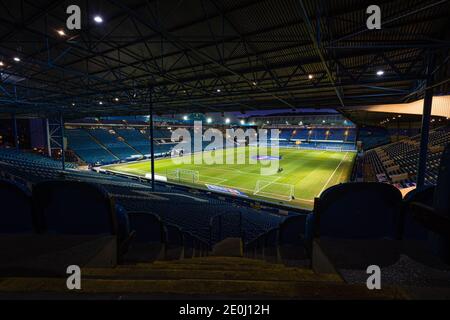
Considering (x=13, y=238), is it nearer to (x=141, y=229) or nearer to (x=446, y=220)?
(x=141, y=229)

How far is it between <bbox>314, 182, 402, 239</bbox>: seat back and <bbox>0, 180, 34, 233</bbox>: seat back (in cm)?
376

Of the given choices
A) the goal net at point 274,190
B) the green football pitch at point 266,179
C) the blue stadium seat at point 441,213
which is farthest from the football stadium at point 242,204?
the green football pitch at point 266,179

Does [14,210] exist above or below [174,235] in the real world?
above

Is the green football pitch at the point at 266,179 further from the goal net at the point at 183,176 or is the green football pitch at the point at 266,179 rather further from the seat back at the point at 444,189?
the seat back at the point at 444,189

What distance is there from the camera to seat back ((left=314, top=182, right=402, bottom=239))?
271 centimetres

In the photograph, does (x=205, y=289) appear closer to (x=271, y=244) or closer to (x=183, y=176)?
(x=271, y=244)

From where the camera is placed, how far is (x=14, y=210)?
2.76 m

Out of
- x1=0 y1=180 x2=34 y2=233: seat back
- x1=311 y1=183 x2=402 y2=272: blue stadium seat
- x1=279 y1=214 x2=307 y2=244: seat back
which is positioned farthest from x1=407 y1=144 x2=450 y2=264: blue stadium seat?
x1=0 y1=180 x2=34 y2=233: seat back

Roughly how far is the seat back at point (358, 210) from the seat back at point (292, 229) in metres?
2.63

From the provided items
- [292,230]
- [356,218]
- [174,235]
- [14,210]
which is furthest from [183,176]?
[356,218]

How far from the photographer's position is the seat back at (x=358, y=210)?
8.89 ft

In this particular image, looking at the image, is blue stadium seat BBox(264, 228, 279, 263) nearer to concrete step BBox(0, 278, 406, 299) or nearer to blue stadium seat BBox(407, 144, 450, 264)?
blue stadium seat BBox(407, 144, 450, 264)

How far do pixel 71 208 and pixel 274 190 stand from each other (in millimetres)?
18352
